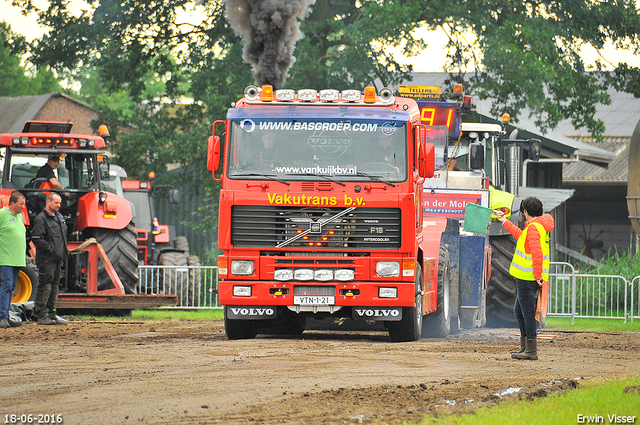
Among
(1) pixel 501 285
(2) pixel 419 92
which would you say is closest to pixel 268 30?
(2) pixel 419 92

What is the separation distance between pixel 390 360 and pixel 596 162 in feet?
74.1

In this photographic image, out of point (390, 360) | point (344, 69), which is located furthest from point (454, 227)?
point (344, 69)

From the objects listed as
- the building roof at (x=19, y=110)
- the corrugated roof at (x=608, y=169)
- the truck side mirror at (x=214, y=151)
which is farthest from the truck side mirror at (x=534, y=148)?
the building roof at (x=19, y=110)

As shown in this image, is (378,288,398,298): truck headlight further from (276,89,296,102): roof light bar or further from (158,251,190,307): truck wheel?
(158,251,190,307): truck wheel

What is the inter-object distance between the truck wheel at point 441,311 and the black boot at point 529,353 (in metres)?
3.11

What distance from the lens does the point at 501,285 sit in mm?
15805

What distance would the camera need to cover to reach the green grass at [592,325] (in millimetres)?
17125

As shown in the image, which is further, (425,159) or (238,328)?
(238,328)

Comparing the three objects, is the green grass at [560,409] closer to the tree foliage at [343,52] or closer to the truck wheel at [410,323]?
the truck wheel at [410,323]

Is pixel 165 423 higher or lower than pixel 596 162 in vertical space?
lower

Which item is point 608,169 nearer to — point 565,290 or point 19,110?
point 565,290

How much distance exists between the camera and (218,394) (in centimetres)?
754

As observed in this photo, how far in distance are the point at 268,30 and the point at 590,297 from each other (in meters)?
8.91

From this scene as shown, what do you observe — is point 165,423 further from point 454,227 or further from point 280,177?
point 454,227
